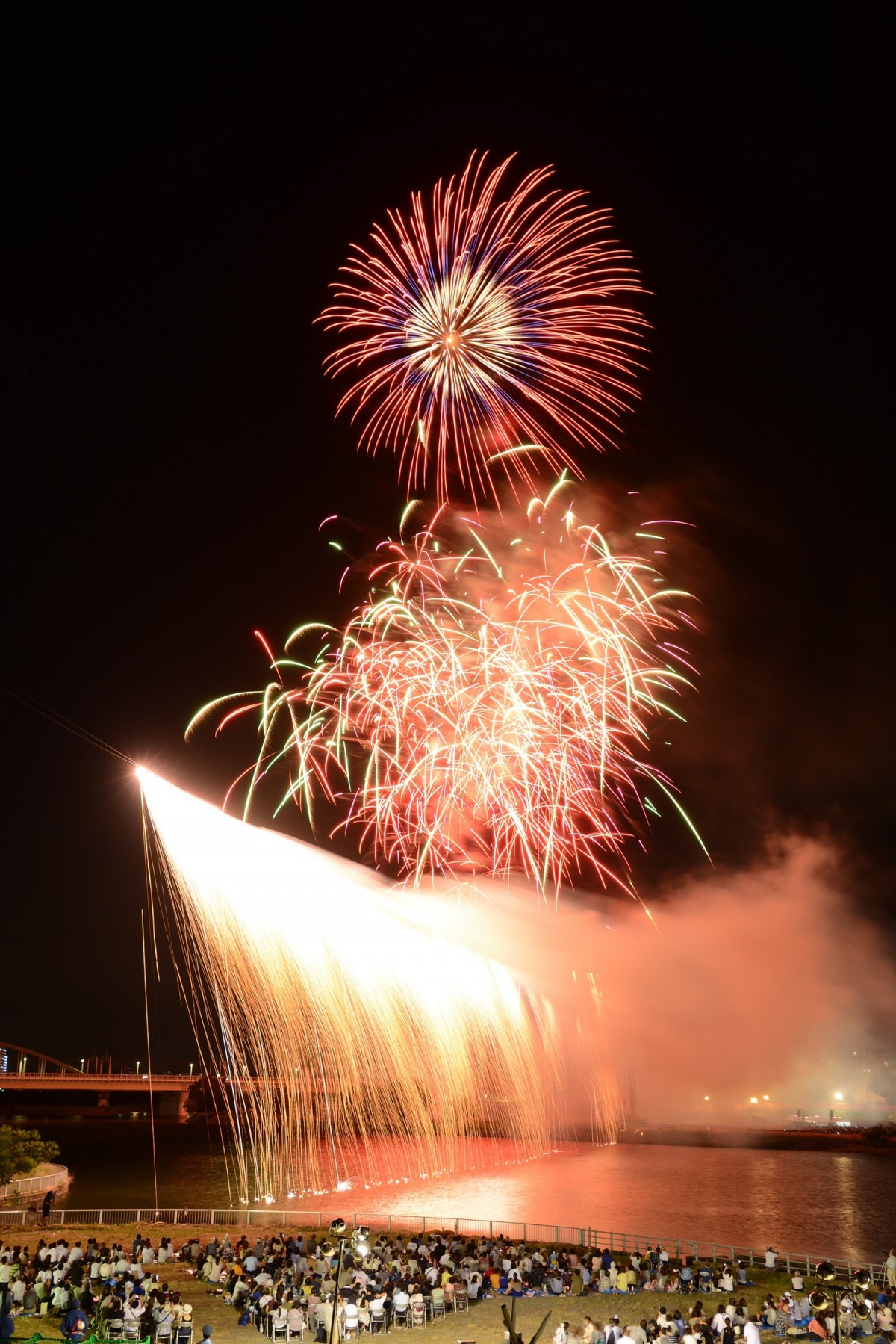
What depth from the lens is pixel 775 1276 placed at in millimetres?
19141

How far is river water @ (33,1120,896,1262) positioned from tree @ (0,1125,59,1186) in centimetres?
276

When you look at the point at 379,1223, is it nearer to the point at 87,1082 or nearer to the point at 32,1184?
the point at 32,1184

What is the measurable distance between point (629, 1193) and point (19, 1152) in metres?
26.4

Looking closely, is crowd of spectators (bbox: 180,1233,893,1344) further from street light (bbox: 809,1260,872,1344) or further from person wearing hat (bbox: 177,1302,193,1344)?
person wearing hat (bbox: 177,1302,193,1344)

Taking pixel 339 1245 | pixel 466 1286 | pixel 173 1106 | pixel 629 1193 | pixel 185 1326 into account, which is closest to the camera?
pixel 339 1245

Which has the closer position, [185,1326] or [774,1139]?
[185,1326]

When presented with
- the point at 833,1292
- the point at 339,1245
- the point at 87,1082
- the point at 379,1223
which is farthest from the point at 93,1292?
the point at 87,1082

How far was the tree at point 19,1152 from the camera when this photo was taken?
33.5m

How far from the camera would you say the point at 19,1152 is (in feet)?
118

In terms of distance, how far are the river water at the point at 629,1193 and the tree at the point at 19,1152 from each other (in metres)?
2.76

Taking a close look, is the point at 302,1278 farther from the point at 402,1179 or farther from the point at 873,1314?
the point at 402,1179

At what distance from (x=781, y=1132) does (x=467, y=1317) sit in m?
83.1

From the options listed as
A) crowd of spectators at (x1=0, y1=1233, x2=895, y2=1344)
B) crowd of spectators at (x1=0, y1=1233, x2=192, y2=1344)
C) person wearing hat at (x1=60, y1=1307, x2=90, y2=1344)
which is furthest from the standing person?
person wearing hat at (x1=60, y1=1307, x2=90, y2=1344)

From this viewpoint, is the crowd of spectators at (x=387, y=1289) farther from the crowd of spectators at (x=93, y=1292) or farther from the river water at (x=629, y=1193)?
the river water at (x=629, y=1193)
